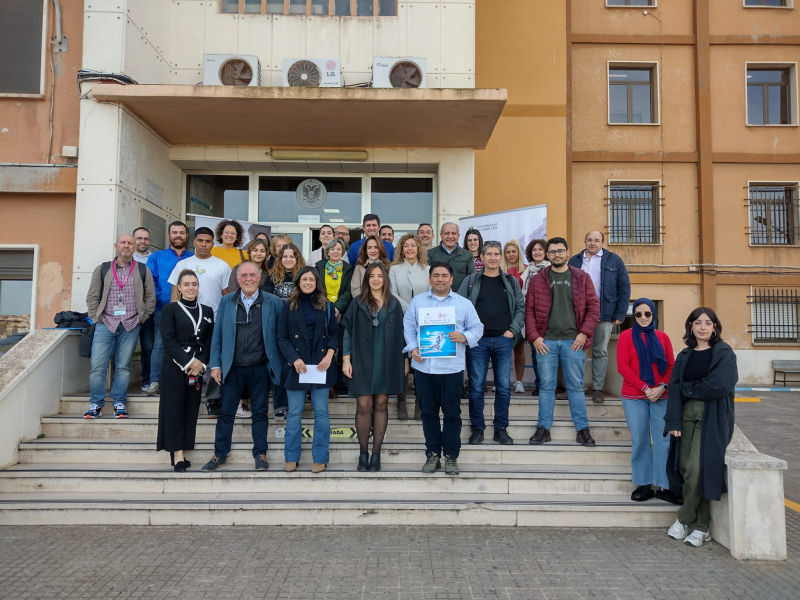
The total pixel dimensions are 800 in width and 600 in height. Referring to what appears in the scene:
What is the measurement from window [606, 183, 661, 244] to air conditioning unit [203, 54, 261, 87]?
9.89 metres

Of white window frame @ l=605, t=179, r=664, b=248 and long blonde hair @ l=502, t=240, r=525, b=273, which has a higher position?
white window frame @ l=605, t=179, r=664, b=248

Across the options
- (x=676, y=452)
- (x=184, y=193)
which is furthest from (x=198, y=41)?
(x=676, y=452)

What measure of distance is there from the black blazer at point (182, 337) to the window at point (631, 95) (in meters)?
13.3

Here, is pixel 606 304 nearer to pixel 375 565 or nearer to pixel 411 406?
pixel 411 406

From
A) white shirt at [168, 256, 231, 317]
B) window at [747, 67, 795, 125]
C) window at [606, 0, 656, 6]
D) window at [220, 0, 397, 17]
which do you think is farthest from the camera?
window at [747, 67, 795, 125]

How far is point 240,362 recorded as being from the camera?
526 centimetres

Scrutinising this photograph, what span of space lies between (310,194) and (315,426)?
20.2ft

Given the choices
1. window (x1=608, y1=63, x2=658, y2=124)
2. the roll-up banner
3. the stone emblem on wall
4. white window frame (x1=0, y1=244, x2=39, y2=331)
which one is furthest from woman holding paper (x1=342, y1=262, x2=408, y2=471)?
window (x1=608, y1=63, x2=658, y2=124)

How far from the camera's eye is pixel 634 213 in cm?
1488

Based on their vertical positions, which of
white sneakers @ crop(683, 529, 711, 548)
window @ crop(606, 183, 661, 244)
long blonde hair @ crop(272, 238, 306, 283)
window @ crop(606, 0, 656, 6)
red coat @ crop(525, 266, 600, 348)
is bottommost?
white sneakers @ crop(683, 529, 711, 548)

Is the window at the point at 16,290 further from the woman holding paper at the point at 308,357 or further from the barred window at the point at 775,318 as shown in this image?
the barred window at the point at 775,318

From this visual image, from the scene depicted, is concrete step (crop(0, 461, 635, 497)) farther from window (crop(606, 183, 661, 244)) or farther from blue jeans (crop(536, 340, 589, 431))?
window (crop(606, 183, 661, 244))

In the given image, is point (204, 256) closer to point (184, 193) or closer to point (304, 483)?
point (304, 483)

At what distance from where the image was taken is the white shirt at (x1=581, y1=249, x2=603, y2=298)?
668cm
